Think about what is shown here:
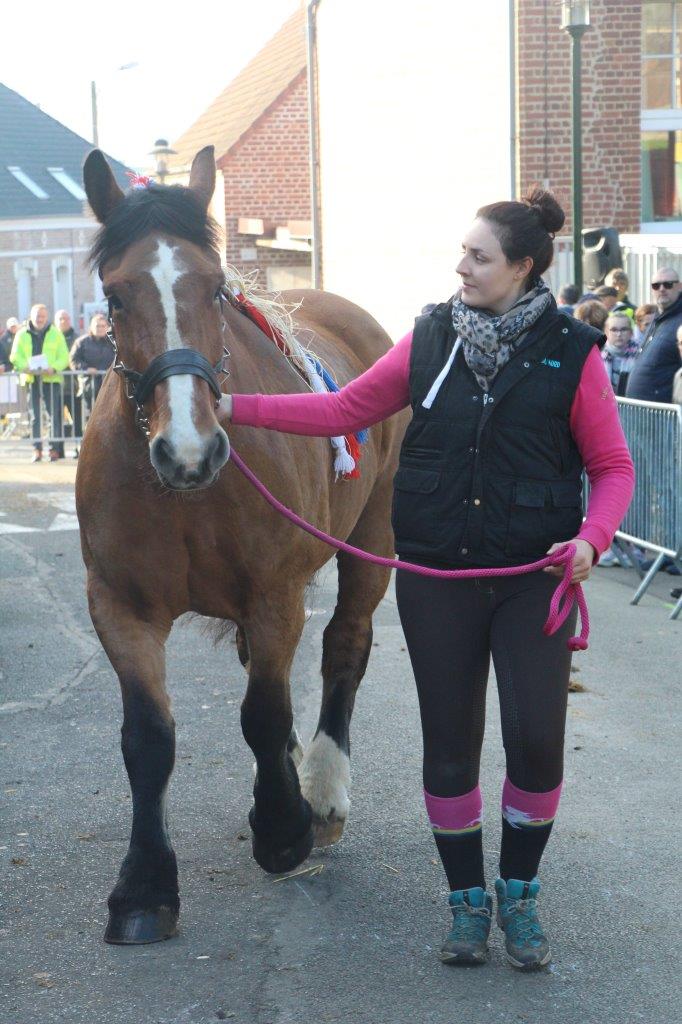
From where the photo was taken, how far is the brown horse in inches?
139

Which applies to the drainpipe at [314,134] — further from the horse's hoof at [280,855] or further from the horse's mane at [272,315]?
the horse's hoof at [280,855]

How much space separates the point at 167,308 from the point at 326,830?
197cm

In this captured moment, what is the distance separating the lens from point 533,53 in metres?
15.9

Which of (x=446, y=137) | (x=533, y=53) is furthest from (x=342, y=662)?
(x=446, y=137)

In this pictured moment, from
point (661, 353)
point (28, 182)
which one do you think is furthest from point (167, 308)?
point (28, 182)

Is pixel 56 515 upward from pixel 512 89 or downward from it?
downward

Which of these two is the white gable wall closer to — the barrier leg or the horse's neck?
the barrier leg

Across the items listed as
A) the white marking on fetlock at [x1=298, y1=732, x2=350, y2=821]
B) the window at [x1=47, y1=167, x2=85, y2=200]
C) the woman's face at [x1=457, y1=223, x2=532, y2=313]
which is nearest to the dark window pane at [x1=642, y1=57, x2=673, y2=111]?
the white marking on fetlock at [x1=298, y1=732, x2=350, y2=821]

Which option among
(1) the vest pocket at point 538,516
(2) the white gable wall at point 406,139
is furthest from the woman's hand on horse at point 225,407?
(2) the white gable wall at point 406,139

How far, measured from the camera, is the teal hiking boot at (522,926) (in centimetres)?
357

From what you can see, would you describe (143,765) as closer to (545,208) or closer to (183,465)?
(183,465)

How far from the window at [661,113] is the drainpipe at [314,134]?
7528mm

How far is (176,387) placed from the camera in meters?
3.38

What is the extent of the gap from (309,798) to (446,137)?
51.3ft
